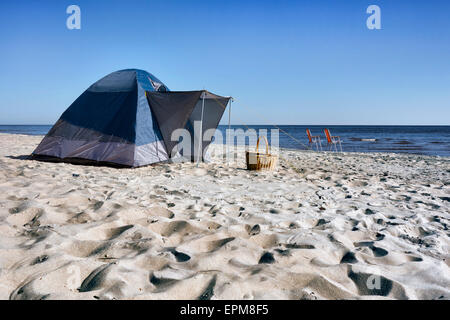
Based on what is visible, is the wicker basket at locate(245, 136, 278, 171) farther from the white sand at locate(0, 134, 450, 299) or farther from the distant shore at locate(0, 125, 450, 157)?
the white sand at locate(0, 134, 450, 299)

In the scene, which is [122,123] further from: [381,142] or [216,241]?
[381,142]

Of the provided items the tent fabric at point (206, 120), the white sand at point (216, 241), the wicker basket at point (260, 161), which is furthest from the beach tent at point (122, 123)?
the white sand at point (216, 241)

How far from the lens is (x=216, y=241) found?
7.89 ft

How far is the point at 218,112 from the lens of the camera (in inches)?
290

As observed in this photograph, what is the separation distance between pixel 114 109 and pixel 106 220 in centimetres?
421

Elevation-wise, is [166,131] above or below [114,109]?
below

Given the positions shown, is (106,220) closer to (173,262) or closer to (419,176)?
(173,262)

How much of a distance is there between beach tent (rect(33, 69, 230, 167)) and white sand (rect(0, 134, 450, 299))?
1692 mm

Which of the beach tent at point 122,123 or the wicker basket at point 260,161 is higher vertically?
the beach tent at point 122,123

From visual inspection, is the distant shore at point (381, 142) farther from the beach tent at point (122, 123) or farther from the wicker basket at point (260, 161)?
the beach tent at point (122, 123)

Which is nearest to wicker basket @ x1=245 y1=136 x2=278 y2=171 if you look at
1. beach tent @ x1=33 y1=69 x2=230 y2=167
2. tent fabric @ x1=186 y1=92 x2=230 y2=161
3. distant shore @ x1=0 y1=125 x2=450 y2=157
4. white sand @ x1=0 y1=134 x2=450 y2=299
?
distant shore @ x1=0 y1=125 x2=450 y2=157

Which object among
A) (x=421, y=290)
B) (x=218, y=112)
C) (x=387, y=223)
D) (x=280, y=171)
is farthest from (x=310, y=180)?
(x=421, y=290)

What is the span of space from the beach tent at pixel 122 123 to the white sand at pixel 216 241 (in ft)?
5.55

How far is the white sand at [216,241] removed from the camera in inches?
68.3
